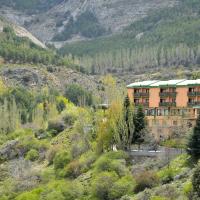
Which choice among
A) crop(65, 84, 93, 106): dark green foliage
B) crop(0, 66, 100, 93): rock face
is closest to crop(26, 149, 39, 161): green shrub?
crop(65, 84, 93, 106): dark green foliage

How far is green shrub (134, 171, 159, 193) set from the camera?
63.3 metres

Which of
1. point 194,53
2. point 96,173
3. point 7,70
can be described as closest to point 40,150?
point 96,173

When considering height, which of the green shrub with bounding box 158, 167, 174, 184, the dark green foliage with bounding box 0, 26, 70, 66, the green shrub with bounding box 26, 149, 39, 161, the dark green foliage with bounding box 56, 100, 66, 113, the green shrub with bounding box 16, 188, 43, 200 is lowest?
the green shrub with bounding box 16, 188, 43, 200

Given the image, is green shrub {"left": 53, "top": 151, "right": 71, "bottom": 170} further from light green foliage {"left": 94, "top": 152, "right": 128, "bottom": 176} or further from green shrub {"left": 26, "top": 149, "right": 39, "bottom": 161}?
green shrub {"left": 26, "top": 149, "right": 39, "bottom": 161}

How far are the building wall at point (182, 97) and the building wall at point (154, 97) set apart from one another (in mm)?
2752

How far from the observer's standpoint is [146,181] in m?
63.4

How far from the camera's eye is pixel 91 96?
156 meters

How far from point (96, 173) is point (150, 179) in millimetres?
9965

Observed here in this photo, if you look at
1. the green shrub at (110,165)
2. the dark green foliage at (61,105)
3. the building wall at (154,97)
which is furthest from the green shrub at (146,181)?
the dark green foliage at (61,105)

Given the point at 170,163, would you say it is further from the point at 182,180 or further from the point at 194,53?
the point at 194,53

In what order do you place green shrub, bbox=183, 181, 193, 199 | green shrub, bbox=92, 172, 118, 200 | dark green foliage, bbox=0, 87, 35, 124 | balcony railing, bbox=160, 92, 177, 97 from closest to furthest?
green shrub, bbox=183, 181, 193, 199, green shrub, bbox=92, 172, 118, 200, balcony railing, bbox=160, 92, 177, 97, dark green foliage, bbox=0, 87, 35, 124

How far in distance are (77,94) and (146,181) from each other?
96290 millimetres

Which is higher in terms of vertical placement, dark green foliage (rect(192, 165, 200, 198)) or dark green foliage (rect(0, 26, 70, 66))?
dark green foliage (rect(0, 26, 70, 66))

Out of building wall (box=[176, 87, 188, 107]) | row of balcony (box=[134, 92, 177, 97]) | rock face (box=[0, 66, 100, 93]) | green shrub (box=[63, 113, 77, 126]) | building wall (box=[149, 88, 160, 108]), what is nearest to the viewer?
building wall (box=[176, 87, 188, 107])
